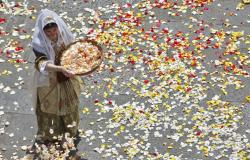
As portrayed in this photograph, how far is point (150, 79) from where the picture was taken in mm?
10438

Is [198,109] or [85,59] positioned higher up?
[85,59]

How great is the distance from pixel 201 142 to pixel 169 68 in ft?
5.98

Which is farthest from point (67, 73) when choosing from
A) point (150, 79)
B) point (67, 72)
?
point (150, 79)

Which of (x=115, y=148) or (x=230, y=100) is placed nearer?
(x=115, y=148)

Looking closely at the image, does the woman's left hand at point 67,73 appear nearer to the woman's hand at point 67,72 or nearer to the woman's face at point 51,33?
the woman's hand at point 67,72

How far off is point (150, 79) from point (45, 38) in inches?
110

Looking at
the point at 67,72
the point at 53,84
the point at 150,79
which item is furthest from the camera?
the point at 150,79

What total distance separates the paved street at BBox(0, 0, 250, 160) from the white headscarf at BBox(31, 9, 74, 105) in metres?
1.36

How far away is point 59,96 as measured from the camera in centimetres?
878

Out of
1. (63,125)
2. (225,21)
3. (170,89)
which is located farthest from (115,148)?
(225,21)

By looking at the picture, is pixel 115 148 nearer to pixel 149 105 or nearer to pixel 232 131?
pixel 149 105

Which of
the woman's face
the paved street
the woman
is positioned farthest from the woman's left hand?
the paved street

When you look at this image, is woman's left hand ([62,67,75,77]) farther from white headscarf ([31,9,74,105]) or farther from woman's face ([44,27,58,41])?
woman's face ([44,27,58,41])

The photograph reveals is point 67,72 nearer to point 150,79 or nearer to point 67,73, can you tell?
point 67,73
